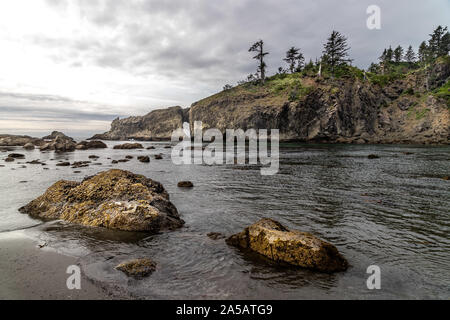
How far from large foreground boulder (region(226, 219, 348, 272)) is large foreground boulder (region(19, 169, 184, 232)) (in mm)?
3737

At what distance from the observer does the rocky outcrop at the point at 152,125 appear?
507 ft

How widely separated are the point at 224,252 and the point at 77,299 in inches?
153

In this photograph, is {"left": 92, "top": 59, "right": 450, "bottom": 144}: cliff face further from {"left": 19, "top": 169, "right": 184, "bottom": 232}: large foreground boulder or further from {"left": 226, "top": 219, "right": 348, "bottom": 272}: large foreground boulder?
{"left": 226, "top": 219, "right": 348, "bottom": 272}: large foreground boulder

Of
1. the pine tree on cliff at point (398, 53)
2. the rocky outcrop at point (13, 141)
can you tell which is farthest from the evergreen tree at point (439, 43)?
the rocky outcrop at point (13, 141)

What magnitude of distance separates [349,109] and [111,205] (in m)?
81.4

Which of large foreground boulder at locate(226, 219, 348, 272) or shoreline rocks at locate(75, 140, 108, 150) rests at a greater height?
shoreline rocks at locate(75, 140, 108, 150)

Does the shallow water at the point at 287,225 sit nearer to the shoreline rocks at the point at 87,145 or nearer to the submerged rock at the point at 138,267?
the submerged rock at the point at 138,267

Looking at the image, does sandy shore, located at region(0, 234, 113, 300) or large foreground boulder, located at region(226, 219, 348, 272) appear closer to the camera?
sandy shore, located at region(0, 234, 113, 300)

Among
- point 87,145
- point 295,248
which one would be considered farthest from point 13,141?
point 295,248

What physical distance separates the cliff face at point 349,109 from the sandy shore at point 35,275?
73375mm

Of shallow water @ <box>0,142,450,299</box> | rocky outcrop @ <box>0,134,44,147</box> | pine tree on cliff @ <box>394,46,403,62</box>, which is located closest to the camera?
shallow water @ <box>0,142,450,299</box>

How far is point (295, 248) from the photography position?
6.48 meters

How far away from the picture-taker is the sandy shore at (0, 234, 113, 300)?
499 centimetres

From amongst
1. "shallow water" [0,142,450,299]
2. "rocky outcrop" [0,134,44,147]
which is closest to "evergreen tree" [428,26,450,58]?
"shallow water" [0,142,450,299]
